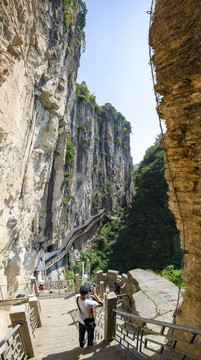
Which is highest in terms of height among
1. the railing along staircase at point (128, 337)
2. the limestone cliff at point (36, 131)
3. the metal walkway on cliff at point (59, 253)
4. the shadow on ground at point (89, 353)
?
the limestone cliff at point (36, 131)

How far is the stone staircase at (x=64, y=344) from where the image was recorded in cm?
312

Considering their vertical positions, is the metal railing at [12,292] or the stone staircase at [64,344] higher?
the metal railing at [12,292]

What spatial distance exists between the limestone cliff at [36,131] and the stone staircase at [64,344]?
3.61 m

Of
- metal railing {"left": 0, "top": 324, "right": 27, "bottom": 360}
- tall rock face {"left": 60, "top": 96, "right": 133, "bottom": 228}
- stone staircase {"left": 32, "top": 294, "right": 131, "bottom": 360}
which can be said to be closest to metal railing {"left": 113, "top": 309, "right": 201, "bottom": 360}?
stone staircase {"left": 32, "top": 294, "right": 131, "bottom": 360}

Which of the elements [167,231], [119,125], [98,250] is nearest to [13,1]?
[167,231]

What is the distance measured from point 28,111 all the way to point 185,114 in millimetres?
8019

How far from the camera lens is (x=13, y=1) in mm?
5965

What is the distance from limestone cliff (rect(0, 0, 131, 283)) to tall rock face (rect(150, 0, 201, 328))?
15.4 ft

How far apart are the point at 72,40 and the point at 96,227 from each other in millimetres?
24932

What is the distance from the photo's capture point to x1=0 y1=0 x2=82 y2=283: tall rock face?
6.41 metres

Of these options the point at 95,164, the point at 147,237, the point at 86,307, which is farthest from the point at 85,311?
the point at 95,164

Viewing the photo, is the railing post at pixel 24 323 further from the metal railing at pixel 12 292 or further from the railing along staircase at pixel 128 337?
the metal railing at pixel 12 292

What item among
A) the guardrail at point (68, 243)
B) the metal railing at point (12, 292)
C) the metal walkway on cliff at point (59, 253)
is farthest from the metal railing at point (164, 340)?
the guardrail at point (68, 243)

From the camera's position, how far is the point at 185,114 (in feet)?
10.8
